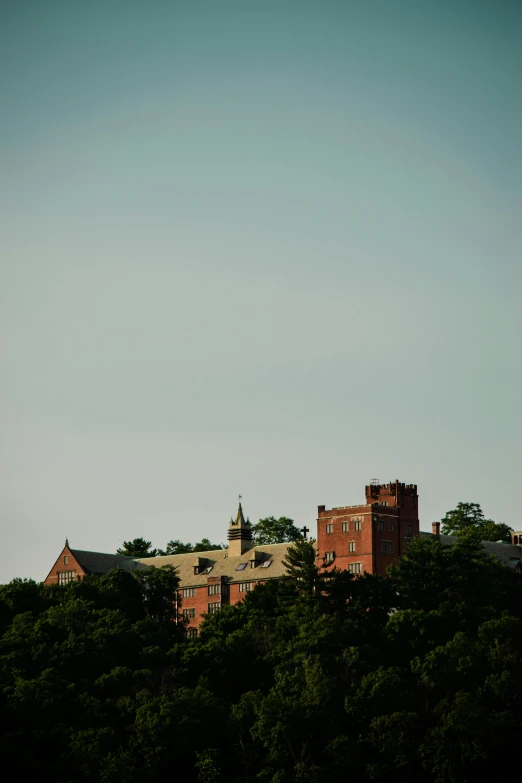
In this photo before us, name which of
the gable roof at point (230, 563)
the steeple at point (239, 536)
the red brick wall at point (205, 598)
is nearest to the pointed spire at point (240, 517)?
the steeple at point (239, 536)

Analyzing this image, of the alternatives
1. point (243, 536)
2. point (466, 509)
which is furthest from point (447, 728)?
point (466, 509)

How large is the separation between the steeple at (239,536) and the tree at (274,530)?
20.7 meters

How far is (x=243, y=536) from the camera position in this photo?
168 meters

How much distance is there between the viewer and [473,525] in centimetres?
18725

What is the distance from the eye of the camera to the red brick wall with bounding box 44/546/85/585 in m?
168

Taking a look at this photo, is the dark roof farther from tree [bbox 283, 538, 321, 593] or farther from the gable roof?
tree [bbox 283, 538, 321, 593]

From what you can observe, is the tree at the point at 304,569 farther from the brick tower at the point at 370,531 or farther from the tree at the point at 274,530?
the tree at the point at 274,530

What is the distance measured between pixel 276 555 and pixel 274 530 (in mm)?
29875

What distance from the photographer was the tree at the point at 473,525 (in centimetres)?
17600

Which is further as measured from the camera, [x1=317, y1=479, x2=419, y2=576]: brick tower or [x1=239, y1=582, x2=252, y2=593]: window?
[x1=239, y1=582, x2=252, y2=593]: window

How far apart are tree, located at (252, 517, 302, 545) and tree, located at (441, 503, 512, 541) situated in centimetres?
1952

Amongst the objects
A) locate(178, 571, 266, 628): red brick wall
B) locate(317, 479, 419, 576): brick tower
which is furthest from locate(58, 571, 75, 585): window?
locate(317, 479, 419, 576): brick tower

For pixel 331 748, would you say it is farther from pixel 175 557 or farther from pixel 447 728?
pixel 175 557

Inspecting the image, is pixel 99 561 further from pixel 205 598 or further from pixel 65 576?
pixel 205 598
